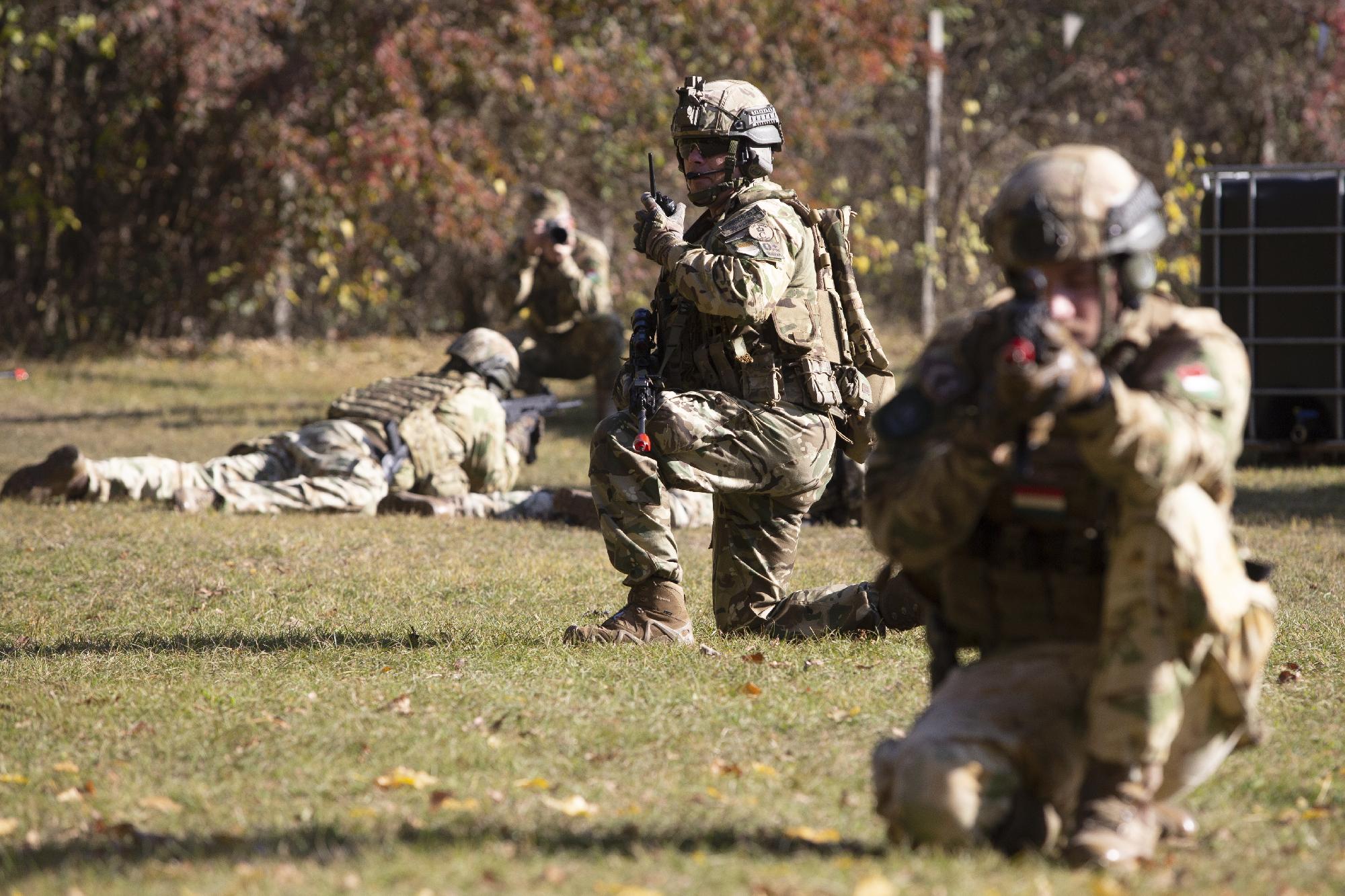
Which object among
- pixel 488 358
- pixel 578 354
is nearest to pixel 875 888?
pixel 488 358

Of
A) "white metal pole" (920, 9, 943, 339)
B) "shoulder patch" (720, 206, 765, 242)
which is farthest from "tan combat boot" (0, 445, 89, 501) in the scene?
"white metal pole" (920, 9, 943, 339)

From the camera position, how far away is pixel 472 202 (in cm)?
1852

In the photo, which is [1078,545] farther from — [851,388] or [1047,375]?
[851,388]

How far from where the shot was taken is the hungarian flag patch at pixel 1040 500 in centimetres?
335

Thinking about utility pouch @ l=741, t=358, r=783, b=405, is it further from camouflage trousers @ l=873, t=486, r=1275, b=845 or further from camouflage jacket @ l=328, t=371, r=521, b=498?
camouflage jacket @ l=328, t=371, r=521, b=498

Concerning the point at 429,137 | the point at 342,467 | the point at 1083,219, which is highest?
the point at 429,137

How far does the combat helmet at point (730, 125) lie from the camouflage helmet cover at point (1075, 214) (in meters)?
2.72

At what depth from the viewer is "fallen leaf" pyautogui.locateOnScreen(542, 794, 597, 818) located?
404 centimetres

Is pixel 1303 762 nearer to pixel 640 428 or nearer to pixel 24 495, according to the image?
pixel 640 428

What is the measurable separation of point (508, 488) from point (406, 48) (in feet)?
30.4

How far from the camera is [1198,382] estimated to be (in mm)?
3273

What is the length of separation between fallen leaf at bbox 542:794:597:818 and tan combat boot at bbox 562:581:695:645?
71.0 inches

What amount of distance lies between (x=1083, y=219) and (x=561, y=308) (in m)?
10.6

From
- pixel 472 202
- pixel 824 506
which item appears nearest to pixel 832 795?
pixel 824 506
